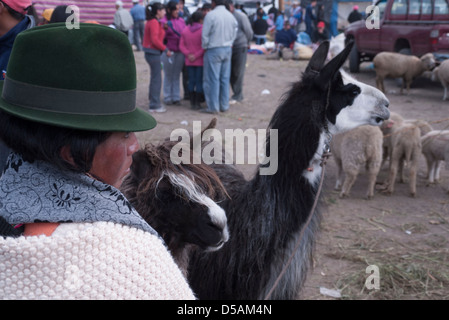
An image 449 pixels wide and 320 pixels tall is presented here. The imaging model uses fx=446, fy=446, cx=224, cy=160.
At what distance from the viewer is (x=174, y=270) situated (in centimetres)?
110

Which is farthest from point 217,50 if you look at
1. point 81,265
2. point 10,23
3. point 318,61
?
point 81,265

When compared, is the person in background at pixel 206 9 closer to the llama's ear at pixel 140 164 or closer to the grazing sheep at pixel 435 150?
the grazing sheep at pixel 435 150

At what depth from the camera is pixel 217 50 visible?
29.6 ft

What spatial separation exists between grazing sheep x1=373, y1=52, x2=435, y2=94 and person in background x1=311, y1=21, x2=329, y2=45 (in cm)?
665

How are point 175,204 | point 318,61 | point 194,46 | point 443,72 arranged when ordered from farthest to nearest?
point 443,72, point 194,46, point 318,61, point 175,204

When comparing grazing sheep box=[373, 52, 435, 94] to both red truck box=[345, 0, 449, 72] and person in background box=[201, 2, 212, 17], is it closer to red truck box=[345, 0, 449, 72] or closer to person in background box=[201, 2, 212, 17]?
red truck box=[345, 0, 449, 72]

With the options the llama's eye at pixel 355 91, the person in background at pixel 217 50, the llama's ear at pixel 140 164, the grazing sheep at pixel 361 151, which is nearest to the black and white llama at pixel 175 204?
the llama's ear at pixel 140 164

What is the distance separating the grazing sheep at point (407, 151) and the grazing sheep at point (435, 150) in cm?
25

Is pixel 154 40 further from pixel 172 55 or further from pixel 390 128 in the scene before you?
pixel 390 128

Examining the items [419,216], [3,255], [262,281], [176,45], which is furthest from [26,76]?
[176,45]

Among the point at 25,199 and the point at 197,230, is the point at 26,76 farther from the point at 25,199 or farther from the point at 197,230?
the point at 197,230

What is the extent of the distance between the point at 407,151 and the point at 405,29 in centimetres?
751

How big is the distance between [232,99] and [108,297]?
9.94 m

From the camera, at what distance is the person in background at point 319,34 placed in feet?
58.6
